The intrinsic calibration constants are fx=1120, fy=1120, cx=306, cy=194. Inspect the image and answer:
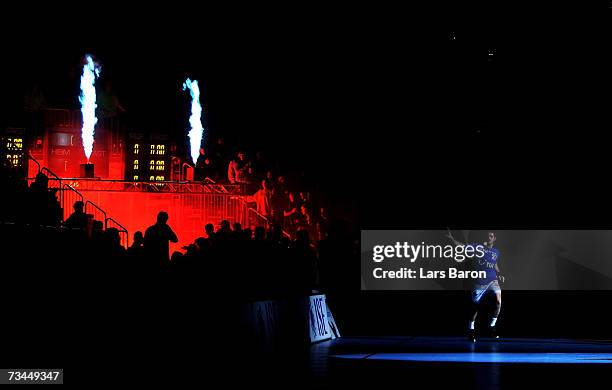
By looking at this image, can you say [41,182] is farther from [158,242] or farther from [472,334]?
[472,334]

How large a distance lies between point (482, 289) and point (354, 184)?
43.3 feet

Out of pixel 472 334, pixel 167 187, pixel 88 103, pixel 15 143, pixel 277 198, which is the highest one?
pixel 88 103

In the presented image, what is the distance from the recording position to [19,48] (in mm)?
35844

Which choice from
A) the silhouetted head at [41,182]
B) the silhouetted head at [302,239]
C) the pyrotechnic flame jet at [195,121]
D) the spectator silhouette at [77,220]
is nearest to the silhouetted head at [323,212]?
the pyrotechnic flame jet at [195,121]

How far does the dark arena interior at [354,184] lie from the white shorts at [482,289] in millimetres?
92

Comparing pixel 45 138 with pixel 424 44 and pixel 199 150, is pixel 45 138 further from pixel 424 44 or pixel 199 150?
pixel 424 44

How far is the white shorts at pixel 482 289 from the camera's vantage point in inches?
1030

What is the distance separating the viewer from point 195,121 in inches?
1860

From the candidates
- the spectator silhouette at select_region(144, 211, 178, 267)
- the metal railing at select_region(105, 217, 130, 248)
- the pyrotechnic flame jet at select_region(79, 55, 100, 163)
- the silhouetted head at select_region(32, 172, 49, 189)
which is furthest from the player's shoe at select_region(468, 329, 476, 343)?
the pyrotechnic flame jet at select_region(79, 55, 100, 163)

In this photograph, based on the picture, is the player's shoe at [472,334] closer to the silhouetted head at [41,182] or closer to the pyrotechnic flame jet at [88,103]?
the silhouetted head at [41,182]

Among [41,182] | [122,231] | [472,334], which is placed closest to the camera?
[41,182]

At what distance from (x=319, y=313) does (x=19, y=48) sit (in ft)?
49.3

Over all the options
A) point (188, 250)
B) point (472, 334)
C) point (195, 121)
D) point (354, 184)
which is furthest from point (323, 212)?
point (188, 250)

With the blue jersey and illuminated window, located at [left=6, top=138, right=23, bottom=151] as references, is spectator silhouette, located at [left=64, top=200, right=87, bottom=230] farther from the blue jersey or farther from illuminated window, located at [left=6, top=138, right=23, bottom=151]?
illuminated window, located at [left=6, top=138, right=23, bottom=151]
